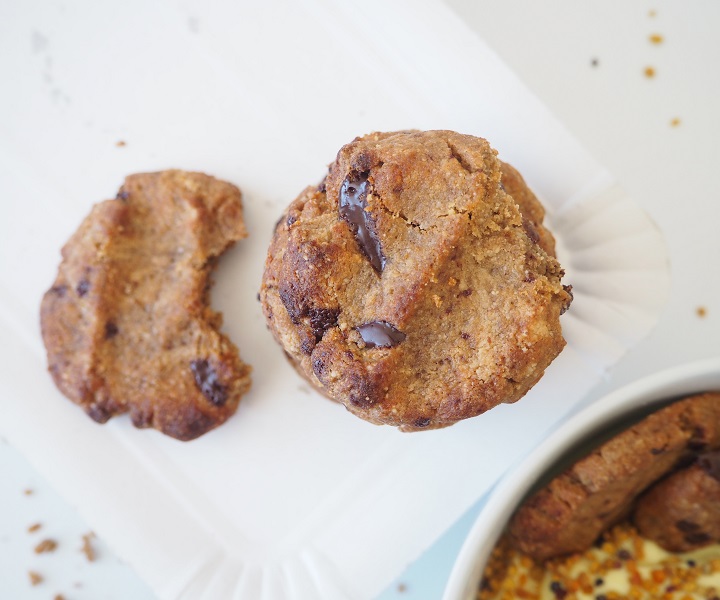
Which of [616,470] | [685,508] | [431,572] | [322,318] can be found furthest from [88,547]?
[685,508]

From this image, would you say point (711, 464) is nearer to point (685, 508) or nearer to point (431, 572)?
point (685, 508)

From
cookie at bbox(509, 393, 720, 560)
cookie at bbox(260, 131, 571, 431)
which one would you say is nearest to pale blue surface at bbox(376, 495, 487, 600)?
cookie at bbox(509, 393, 720, 560)

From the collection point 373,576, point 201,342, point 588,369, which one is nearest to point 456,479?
point 373,576

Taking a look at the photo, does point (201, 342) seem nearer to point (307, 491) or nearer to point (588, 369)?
point (307, 491)

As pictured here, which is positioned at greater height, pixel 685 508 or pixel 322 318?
pixel 322 318

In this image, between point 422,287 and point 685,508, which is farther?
point 685,508

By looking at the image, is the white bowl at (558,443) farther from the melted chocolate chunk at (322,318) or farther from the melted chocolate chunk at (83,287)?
the melted chocolate chunk at (83,287)
